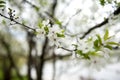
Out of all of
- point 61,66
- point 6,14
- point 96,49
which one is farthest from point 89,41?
point 61,66

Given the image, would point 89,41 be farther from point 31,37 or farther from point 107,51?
point 31,37

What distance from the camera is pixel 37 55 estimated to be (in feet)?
18.1

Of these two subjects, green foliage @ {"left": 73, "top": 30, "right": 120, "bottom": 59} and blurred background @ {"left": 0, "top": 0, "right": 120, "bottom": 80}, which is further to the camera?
blurred background @ {"left": 0, "top": 0, "right": 120, "bottom": 80}

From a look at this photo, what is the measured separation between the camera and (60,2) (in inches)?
195

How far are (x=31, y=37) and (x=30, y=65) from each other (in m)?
0.57

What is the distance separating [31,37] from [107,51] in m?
3.84

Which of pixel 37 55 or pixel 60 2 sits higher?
pixel 60 2

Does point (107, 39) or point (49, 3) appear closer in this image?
point (107, 39)

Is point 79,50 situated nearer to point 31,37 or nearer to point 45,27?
point 45,27

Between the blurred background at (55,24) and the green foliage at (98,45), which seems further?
the blurred background at (55,24)

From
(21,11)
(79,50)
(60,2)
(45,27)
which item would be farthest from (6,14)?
(60,2)

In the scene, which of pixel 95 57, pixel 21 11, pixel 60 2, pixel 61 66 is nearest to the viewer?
pixel 95 57

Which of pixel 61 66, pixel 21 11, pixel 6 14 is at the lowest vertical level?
pixel 61 66

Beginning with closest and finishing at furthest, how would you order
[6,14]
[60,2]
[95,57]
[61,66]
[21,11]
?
1. [95,57]
2. [6,14]
3. [21,11]
4. [60,2]
5. [61,66]
